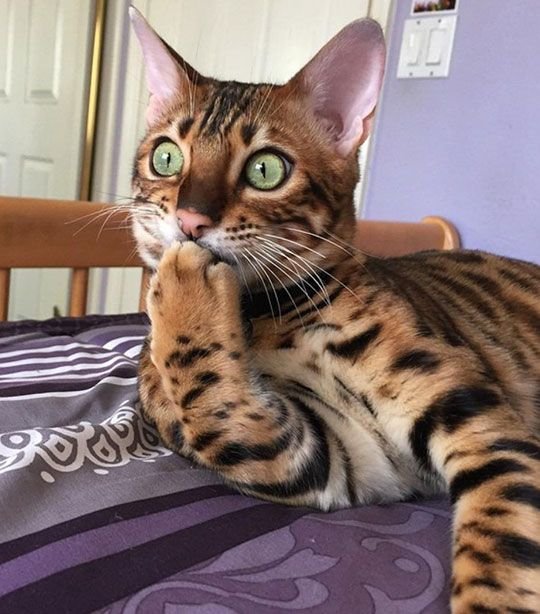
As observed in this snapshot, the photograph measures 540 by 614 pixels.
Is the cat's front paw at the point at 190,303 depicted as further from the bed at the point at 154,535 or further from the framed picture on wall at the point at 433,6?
the framed picture on wall at the point at 433,6

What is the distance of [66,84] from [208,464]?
1.95 metres

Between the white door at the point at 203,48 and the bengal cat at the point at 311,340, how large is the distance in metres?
0.76

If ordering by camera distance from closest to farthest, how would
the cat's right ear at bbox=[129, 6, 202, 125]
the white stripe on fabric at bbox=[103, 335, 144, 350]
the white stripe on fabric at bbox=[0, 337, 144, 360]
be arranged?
1. the cat's right ear at bbox=[129, 6, 202, 125]
2. the white stripe on fabric at bbox=[0, 337, 144, 360]
3. the white stripe on fabric at bbox=[103, 335, 144, 350]

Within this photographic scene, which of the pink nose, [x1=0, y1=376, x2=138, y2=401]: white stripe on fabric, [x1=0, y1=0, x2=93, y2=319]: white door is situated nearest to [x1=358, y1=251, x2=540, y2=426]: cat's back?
the pink nose

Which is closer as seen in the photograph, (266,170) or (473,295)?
(266,170)

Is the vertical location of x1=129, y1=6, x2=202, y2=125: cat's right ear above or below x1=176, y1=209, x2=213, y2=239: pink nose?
above

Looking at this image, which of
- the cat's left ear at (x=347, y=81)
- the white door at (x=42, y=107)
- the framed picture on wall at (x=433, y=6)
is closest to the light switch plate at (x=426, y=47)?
the framed picture on wall at (x=433, y=6)

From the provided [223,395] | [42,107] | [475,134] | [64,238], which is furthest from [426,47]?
[42,107]

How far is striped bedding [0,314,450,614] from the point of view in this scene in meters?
0.49

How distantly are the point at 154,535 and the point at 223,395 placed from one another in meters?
0.13

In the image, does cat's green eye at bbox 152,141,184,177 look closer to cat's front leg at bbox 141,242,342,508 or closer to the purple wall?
cat's front leg at bbox 141,242,342,508

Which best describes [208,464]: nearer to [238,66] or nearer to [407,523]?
[407,523]

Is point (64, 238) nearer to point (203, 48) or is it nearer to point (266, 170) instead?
point (266, 170)

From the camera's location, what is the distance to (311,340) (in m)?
0.73
